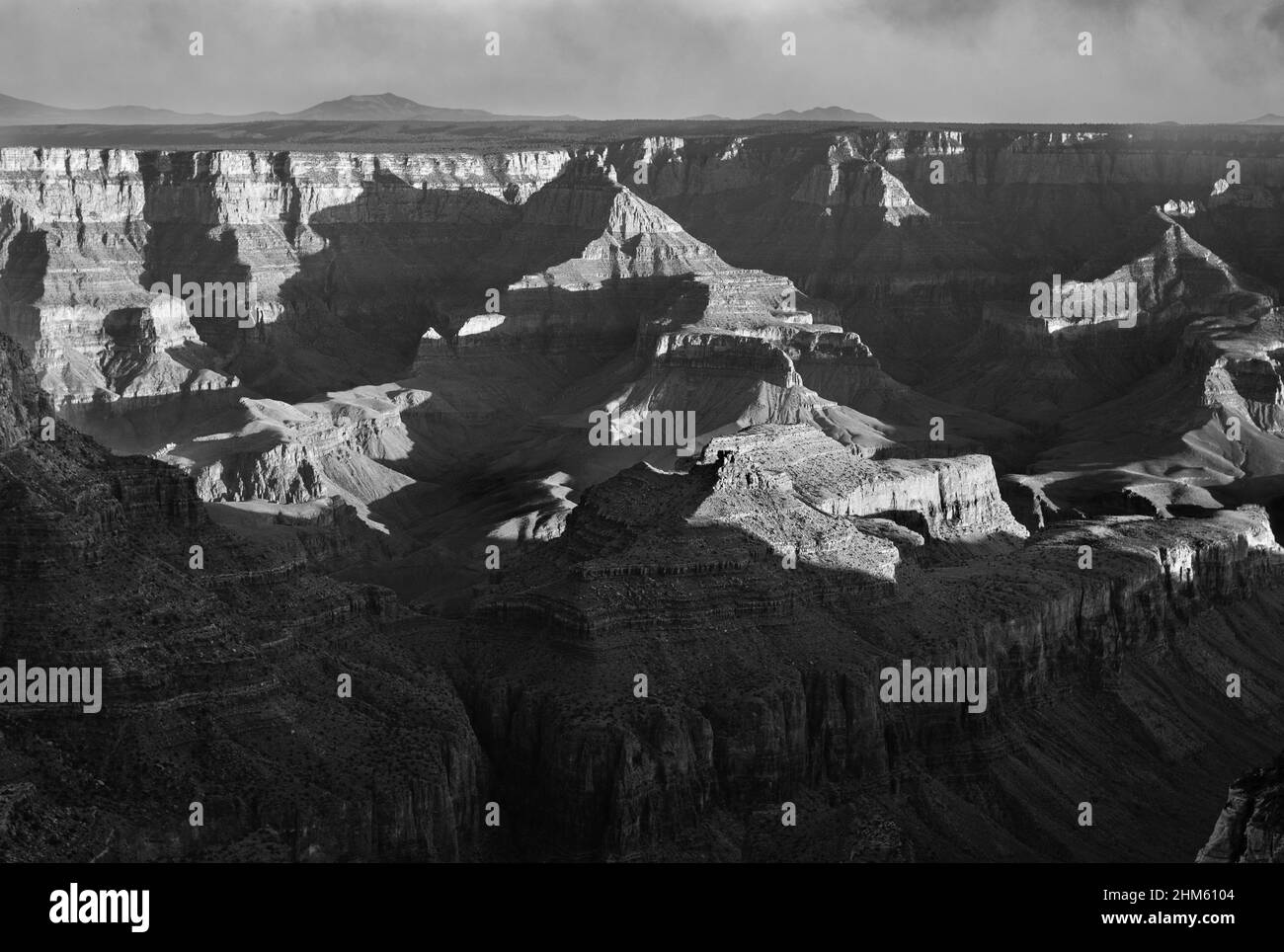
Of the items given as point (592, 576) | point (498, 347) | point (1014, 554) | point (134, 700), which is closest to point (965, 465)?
point (1014, 554)
